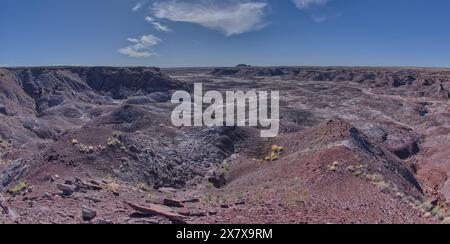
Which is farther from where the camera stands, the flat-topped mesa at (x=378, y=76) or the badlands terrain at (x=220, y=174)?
the flat-topped mesa at (x=378, y=76)

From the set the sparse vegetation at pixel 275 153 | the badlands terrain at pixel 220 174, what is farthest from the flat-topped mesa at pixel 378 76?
the sparse vegetation at pixel 275 153

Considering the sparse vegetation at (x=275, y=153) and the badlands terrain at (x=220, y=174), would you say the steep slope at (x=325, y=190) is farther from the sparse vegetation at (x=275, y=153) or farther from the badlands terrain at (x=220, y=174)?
the sparse vegetation at (x=275, y=153)

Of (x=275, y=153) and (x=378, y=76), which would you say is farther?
(x=378, y=76)

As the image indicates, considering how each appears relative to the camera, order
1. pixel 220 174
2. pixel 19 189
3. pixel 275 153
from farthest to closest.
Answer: pixel 275 153
pixel 220 174
pixel 19 189

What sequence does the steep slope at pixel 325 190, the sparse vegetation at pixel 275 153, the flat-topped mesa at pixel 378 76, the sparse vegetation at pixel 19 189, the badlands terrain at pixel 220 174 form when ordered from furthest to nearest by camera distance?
1. the flat-topped mesa at pixel 378 76
2. the sparse vegetation at pixel 275 153
3. the sparse vegetation at pixel 19 189
4. the badlands terrain at pixel 220 174
5. the steep slope at pixel 325 190

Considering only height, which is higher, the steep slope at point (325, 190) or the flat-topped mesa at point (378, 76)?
the flat-topped mesa at point (378, 76)

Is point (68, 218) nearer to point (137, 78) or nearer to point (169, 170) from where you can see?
point (169, 170)

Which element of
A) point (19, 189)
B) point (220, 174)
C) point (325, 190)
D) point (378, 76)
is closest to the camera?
point (325, 190)

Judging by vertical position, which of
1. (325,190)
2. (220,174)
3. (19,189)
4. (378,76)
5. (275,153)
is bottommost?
(220,174)

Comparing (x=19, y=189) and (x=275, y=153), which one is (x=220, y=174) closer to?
(x=275, y=153)

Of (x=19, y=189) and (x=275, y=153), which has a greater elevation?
(x=19, y=189)

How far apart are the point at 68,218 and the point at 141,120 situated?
71.8 feet

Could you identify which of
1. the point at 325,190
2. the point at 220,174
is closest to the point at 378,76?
the point at 220,174
